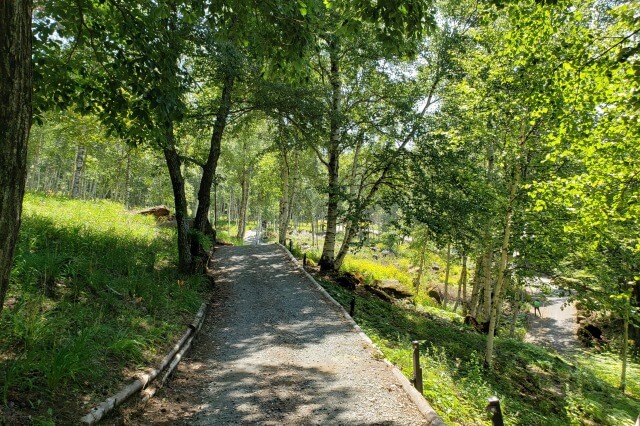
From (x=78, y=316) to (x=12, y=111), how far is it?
4.05 m

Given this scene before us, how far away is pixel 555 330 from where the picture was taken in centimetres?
2495

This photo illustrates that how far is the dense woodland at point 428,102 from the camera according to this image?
5.73m

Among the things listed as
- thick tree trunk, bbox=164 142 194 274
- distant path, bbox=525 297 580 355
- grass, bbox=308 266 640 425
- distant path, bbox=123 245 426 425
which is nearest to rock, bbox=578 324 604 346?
distant path, bbox=525 297 580 355

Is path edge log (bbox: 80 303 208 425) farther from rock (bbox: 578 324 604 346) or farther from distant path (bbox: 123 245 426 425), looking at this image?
rock (bbox: 578 324 604 346)

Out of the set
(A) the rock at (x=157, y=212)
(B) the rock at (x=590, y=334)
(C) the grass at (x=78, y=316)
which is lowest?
(B) the rock at (x=590, y=334)

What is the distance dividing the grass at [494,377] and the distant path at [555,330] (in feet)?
21.0

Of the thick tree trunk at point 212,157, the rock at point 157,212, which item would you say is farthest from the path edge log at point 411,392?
the rock at point 157,212

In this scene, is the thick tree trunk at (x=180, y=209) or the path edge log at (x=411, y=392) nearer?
the path edge log at (x=411, y=392)

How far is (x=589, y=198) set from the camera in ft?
23.0

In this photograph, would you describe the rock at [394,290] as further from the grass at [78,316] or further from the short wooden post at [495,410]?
the short wooden post at [495,410]

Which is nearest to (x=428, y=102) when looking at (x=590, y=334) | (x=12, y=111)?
(x=12, y=111)

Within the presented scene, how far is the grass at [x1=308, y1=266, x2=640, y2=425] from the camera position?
6668 millimetres

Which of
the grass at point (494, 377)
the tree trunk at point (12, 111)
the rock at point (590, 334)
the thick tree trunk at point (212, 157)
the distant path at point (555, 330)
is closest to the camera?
the tree trunk at point (12, 111)

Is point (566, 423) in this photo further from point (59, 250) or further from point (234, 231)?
point (234, 231)
